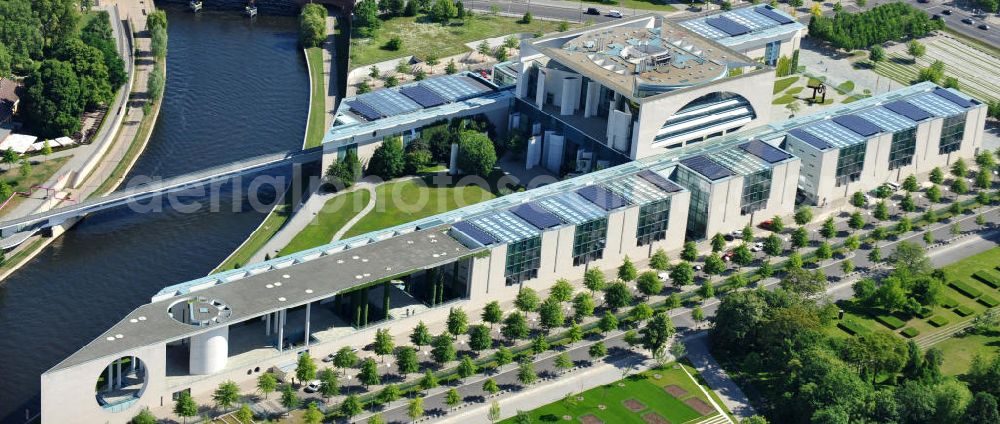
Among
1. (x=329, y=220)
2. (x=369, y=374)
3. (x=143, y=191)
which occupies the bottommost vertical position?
(x=369, y=374)

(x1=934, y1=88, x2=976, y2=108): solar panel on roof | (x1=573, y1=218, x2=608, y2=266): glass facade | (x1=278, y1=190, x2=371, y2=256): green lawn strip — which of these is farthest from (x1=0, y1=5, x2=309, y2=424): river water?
(x1=934, y1=88, x2=976, y2=108): solar panel on roof

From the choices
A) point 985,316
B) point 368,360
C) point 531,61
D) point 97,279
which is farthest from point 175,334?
point 985,316

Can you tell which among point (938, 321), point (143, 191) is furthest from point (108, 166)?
point (938, 321)

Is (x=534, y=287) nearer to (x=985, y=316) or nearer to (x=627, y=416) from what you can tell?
(x=627, y=416)

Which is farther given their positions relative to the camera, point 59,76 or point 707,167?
point 59,76

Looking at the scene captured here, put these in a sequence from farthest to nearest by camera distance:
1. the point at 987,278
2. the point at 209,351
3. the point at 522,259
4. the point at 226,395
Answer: the point at 987,278, the point at 522,259, the point at 209,351, the point at 226,395

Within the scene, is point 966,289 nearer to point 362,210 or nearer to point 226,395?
point 362,210
